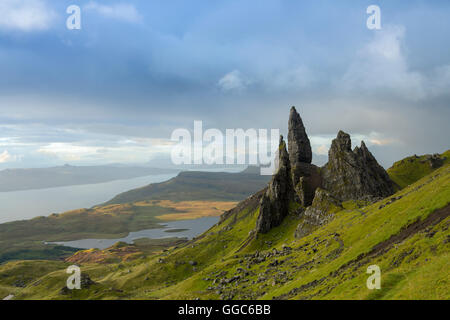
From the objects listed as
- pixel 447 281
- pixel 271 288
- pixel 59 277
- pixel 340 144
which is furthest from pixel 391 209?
pixel 59 277

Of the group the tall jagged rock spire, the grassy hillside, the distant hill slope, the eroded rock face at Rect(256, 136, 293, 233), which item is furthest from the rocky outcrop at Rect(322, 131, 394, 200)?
the grassy hillside

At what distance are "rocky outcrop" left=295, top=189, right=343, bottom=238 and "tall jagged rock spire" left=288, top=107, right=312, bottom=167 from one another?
52.6 m

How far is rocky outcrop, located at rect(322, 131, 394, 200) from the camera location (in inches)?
5600

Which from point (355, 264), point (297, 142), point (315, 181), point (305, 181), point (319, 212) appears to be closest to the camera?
point (355, 264)

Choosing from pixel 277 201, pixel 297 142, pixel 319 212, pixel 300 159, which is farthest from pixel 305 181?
pixel 319 212

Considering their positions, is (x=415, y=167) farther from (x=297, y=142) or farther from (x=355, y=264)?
(x=355, y=264)

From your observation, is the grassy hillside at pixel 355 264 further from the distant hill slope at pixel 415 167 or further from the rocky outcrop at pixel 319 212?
the distant hill slope at pixel 415 167

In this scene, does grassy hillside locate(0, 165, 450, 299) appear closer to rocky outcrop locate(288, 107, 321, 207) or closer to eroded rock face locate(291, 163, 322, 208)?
eroded rock face locate(291, 163, 322, 208)

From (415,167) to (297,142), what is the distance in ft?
258

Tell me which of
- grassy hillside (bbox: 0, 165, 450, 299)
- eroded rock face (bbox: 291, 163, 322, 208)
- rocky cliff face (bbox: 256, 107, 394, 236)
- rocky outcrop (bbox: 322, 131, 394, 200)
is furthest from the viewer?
eroded rock face (bbox: 291, 163, 322, 208)

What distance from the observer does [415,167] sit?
18488 centimetres
